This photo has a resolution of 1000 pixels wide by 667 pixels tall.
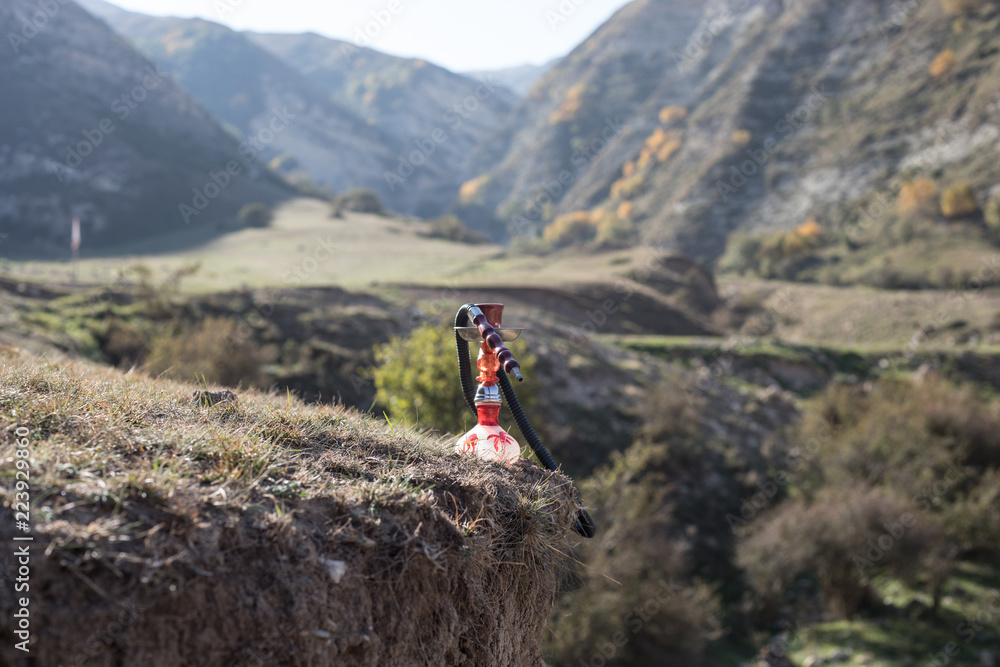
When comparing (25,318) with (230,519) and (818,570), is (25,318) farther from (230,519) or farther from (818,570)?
(818,570)

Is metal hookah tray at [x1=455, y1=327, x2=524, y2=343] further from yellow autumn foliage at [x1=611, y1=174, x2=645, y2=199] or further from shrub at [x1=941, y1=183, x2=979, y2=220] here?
yellow autumn foliage at [x1=611, y1=174, x2=645, y2=199]

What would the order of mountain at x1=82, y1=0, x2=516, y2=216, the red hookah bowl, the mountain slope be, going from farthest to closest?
mountain at x1=82, y1=0, x2=516, y2=216
the mountain slope
the red hookah bowl

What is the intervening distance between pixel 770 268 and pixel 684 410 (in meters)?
47.5

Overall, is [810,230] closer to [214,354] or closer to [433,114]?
[214,354]

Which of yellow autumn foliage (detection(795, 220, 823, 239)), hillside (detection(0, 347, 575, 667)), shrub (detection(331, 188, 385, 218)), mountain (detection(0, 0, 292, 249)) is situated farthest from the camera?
shrub (detection(331, 188, 385, 218))

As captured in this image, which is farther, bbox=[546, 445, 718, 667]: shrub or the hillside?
bbox=[546, 445, 718, 667]: shrub

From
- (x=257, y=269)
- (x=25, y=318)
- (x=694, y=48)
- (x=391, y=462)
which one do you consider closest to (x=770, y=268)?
(x=257, y=269)

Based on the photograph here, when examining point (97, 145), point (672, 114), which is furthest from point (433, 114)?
point (97, 145)

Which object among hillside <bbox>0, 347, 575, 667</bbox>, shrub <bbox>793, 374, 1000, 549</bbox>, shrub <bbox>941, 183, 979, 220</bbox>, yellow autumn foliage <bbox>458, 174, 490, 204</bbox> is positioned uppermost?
yellow autumn foliage <bbox>458, 174, 490, 204</bbox>

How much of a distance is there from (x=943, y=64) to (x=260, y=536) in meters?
87.7

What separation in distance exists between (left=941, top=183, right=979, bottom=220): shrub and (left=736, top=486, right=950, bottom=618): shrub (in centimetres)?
5260

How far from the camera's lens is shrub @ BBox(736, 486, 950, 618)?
13.1 m

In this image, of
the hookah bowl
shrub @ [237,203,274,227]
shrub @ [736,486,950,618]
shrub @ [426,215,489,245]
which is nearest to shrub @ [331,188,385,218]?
shrub @ [426,215,489,245]

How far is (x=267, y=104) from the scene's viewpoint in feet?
505
